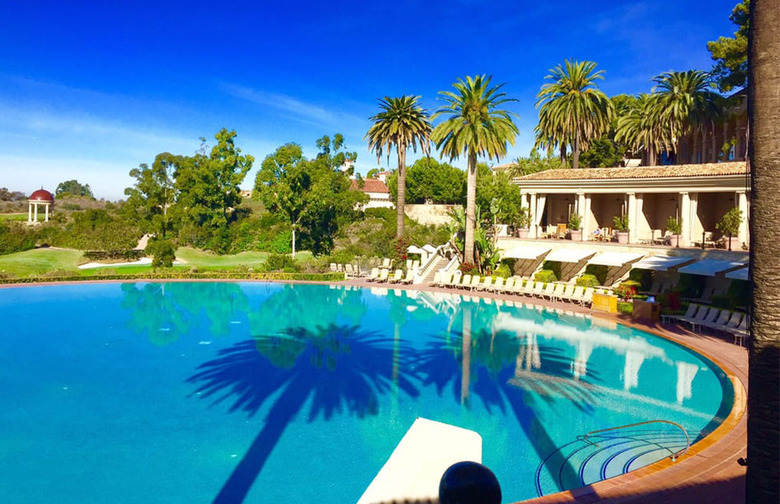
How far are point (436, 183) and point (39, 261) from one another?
42998 mm

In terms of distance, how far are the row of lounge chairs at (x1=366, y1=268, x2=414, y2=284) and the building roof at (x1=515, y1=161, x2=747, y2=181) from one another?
1152 cm

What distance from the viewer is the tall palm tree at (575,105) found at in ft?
130

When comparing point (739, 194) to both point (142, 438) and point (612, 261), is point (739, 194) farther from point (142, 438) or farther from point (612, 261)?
point (142, 438)

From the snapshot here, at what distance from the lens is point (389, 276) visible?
3475 cm

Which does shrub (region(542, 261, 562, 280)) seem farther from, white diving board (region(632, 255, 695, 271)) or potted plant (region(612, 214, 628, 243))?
white diving board (region(632, 255, 695, 271))

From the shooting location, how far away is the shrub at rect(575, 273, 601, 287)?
94.3 ft

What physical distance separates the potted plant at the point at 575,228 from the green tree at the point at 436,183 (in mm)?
30993

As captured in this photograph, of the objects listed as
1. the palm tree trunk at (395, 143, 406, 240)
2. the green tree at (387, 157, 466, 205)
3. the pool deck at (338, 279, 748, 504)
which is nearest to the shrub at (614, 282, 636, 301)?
the pool deck at (338, 279, 748, 504)

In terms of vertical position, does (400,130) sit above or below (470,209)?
above

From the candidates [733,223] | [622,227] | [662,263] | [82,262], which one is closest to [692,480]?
[662,263]

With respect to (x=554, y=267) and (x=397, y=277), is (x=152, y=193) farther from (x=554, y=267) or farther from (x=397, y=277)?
(x=554, y=267)

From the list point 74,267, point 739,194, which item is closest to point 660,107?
point 739,194

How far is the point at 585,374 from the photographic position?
15.8 metres

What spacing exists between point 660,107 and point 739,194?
12877mm
